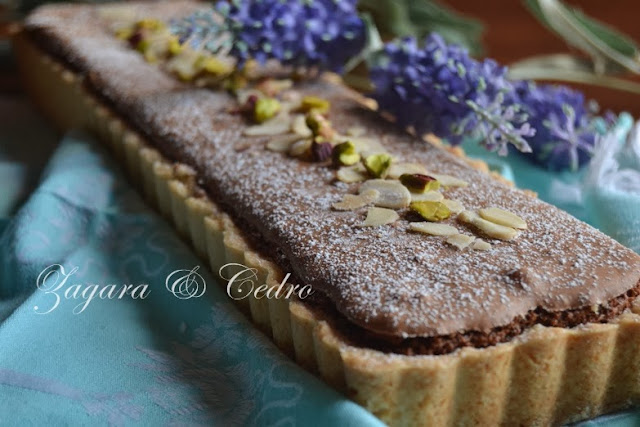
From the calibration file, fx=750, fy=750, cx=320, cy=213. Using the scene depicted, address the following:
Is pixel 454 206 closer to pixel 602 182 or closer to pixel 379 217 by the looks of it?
pixel 379 217

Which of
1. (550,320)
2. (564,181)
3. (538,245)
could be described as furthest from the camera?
(564,181)

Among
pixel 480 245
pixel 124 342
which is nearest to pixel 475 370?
pixel 480 245

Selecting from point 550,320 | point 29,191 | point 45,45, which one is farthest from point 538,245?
point 45,45

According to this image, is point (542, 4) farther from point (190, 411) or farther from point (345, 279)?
point (190, 411)

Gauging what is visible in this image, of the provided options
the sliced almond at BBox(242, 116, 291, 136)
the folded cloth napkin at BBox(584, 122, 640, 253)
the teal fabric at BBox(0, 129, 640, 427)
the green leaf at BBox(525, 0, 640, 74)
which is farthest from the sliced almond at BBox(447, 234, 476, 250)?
the green leaf at BBox(525, 0, 640, 74)

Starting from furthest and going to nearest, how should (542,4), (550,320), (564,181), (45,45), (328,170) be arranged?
(45,45) < (542,4) < (564,181) < (328,170) < (550,320)

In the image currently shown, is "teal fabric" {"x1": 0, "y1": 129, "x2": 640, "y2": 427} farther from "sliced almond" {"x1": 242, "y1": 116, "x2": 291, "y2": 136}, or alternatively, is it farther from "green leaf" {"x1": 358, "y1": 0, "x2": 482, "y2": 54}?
"green leaf" {"x1": 358, "y1": 0, "x2": 482, "y2": 54}

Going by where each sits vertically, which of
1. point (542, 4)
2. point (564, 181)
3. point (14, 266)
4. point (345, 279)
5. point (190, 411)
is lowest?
point (14, 266)
